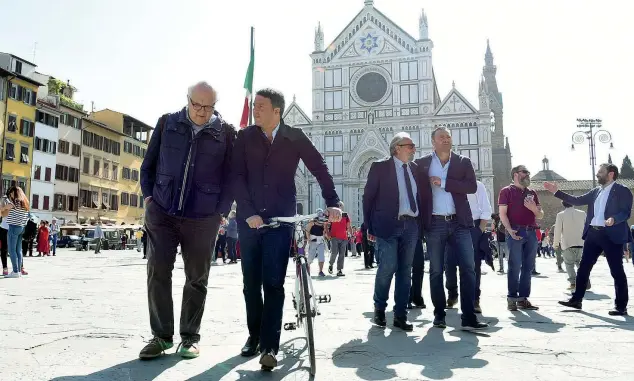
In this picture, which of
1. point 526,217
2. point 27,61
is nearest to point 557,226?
point 526,217

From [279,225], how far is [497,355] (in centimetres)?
172

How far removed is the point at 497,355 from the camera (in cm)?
360

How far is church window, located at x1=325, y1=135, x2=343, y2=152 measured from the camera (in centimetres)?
4603

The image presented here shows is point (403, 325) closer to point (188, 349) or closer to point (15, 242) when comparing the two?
point (188, 349)

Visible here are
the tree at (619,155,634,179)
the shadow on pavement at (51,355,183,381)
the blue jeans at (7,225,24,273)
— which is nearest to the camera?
the shadow on pavement at (51,355,183,381)

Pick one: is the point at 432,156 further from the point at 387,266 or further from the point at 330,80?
the point at 330,80

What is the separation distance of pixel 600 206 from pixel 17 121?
38.0m

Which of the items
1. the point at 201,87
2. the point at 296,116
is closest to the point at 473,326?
the point at 201,87

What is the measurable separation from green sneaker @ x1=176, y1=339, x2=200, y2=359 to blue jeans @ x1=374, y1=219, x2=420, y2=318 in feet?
6.13

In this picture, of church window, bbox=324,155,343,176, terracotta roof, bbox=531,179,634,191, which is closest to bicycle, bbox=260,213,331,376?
church window, bbox=324,155,343,176

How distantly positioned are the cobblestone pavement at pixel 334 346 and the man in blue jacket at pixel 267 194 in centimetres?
43

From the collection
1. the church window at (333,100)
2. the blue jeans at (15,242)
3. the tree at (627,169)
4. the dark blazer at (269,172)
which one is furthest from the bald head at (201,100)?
the tree at (627,169)

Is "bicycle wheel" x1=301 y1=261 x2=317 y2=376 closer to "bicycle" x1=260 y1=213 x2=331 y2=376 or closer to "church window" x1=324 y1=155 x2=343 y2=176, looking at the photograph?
"bicycle" x1=260 y1=213 x2=331 y2=376

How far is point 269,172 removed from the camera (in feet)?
11.5
